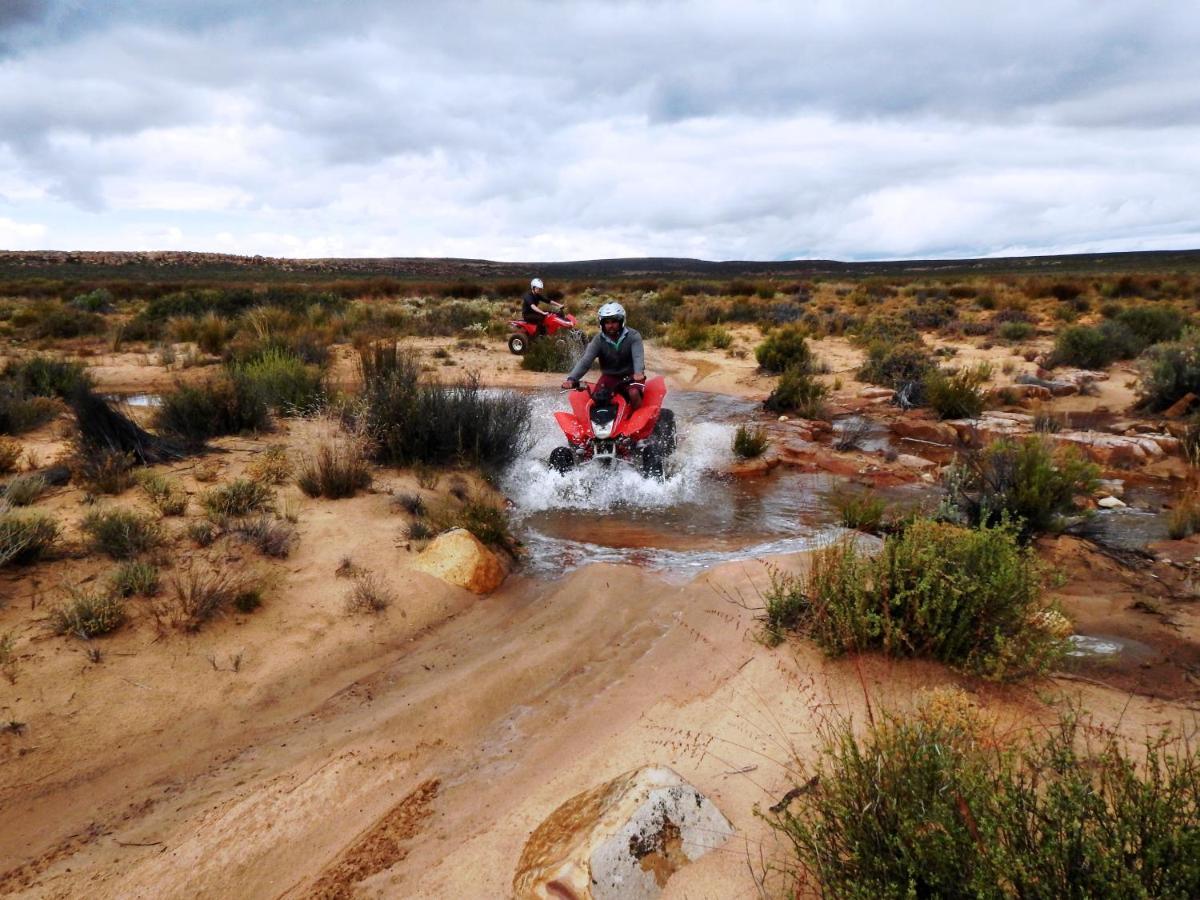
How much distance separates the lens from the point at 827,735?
3246 millimetres

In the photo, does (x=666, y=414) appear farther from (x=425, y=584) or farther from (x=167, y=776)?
(x=167, y=776)

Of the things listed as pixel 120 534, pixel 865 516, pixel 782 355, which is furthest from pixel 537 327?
pixel 120 534

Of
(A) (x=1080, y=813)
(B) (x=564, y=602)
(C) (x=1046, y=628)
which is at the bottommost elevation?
(B) (x=564, y=602)

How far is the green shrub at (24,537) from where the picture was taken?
4.43 meters

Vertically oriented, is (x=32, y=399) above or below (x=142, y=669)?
above

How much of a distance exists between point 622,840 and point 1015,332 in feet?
62.0

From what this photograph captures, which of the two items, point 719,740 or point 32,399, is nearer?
point 719,740

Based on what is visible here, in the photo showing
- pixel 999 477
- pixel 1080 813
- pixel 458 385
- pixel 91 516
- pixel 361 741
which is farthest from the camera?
pixel 458 385

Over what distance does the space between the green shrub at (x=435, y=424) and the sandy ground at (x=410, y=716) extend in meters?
2.44

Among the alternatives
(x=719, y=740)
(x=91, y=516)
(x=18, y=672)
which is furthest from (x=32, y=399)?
(x=719, y=740)

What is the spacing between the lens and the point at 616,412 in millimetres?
8211

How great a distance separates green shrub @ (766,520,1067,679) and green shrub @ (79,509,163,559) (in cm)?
440

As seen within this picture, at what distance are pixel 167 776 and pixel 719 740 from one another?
2.61 m

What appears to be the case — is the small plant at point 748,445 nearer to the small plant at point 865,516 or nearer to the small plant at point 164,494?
the small plant at point 865,516
